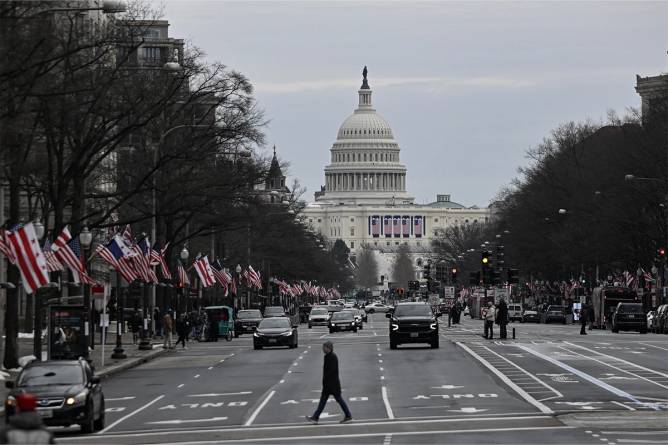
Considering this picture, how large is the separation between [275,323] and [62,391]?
130ft

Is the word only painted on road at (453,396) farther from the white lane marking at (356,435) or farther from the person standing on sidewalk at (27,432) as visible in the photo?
the person standing on sidewalk at (27,432)

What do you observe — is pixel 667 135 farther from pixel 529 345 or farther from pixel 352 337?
pixel 529 345

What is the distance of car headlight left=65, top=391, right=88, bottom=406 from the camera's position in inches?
1213

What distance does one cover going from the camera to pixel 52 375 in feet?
104

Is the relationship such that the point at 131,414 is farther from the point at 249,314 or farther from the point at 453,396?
the point at 249,314

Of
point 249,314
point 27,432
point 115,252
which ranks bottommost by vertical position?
point 27,432

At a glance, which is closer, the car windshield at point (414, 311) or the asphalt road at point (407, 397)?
the asphalt road at point (407, 397)

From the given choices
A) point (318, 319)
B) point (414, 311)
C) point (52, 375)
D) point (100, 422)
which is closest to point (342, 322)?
point (318, 319)

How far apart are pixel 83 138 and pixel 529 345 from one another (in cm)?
2044

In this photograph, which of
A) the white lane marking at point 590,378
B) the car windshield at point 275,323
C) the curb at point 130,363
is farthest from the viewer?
the car windshield at point 275,323

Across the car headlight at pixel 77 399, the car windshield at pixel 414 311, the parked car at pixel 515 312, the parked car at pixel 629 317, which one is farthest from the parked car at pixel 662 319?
the car headlight at pixel 77 399

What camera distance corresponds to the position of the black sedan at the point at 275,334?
228ft

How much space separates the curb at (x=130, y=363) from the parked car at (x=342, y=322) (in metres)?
24.4

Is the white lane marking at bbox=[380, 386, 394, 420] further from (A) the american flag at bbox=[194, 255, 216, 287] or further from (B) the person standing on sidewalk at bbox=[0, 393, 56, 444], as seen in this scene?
(A) the american flag at bbox=[194, 255, 216, 287]
